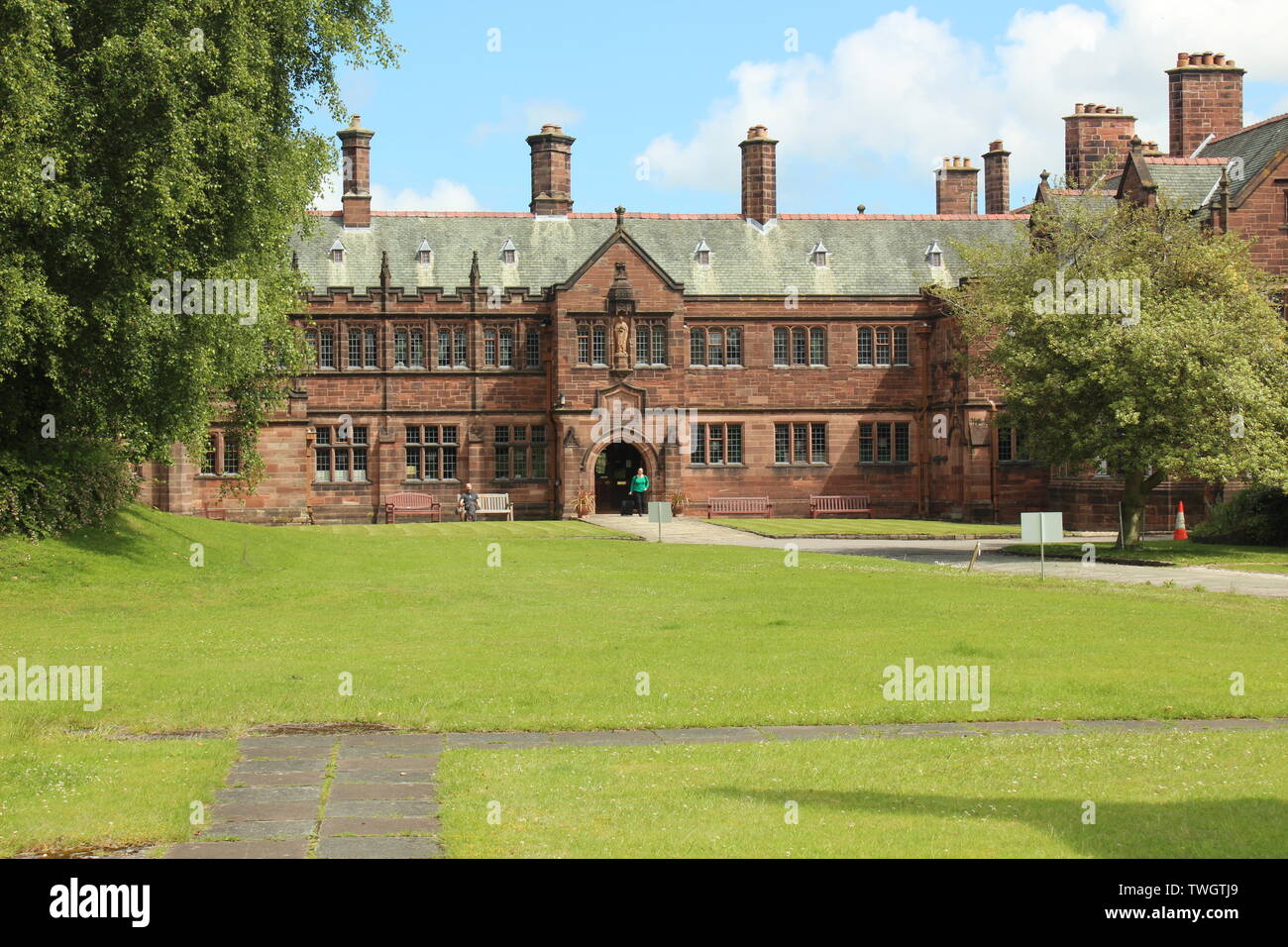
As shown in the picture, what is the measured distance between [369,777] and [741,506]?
155ft

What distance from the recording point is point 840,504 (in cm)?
5847

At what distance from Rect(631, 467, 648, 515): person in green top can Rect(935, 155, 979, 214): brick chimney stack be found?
65.5 ft

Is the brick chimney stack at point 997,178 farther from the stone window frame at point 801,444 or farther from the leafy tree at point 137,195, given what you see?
the leafy tree at point 137,195

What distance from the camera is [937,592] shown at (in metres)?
24.9

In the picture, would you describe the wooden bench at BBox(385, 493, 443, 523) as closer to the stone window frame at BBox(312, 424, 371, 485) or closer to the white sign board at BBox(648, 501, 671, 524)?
the stone window frame at BBox(312, 424, 371, 485)

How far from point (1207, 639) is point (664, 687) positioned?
27.7 feet

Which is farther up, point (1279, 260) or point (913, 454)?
point (1279, 260)

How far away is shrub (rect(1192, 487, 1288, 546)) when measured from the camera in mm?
38719

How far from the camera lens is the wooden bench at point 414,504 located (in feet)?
184

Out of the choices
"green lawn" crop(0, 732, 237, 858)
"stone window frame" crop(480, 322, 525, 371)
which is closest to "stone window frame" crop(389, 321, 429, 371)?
"stone window frame" crop(480, 322, 525, 371)

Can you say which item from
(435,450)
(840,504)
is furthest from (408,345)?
(840,504)

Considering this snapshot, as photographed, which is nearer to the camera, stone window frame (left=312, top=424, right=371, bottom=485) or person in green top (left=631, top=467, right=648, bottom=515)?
person in green top (left=631, top=467, right=648, bottom=515)
